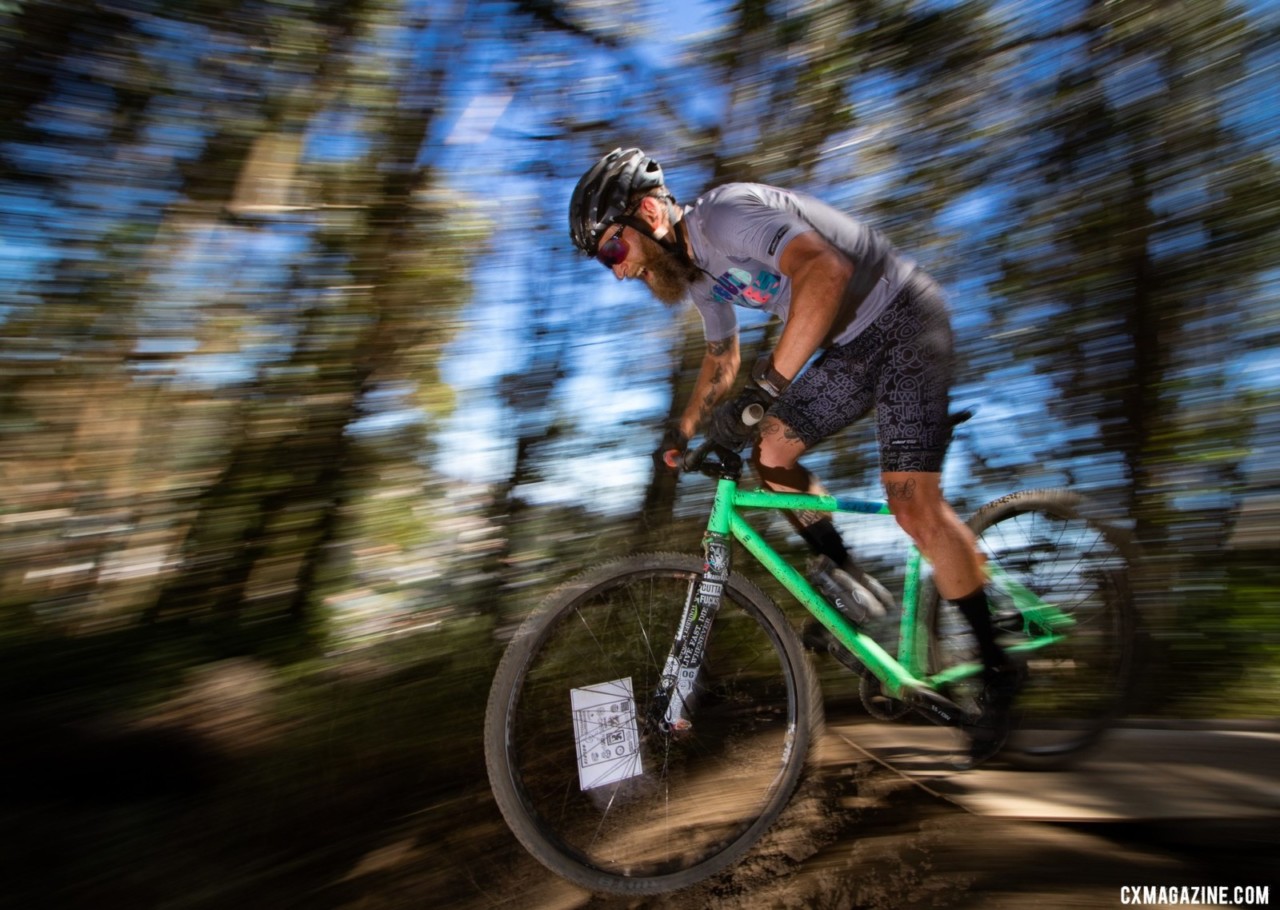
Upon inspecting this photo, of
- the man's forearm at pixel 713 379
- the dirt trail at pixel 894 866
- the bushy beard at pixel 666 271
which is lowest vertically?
the dirt trail at pixel 894 866

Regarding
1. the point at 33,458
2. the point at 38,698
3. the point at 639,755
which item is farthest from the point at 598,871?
the point at 33,458

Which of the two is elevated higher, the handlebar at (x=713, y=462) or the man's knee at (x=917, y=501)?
the handlebar at (x=713, y=462)

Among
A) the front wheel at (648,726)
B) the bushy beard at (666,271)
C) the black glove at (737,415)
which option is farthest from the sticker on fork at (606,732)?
the bushy beard at (666,271)

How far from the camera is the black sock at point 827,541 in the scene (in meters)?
2.07

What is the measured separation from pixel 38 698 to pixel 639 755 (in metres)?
2.18

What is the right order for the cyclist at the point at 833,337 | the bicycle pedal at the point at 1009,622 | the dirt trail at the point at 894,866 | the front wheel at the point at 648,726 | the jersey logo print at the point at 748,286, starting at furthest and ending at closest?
1. the bicycle pedal at the point at 1009,622
2. the jersey logo print at the point at 748,286
3. the cyclist at the point at 833,337
4. the front wheel at the point at 648,726
5. the dirt trail at the point at 894,866

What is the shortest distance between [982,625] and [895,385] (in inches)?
31.1

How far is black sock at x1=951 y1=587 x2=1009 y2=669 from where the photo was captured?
202 cm

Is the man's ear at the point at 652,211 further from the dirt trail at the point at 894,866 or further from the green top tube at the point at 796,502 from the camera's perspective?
the dirt trail at the point at 894,866

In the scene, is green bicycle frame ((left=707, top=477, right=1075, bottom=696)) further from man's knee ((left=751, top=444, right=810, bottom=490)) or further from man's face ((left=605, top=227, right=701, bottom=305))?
man's face ((left=605, top=227, right=701, bottom=305))

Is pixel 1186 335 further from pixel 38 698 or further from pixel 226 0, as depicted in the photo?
pixel 38 698

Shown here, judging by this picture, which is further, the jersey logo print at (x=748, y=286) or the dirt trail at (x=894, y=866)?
the jersey logo print at (x=748, y=286)

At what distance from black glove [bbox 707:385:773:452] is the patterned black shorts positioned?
10.5 inches

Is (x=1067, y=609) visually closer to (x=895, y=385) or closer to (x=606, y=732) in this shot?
(x=895, y=385)
